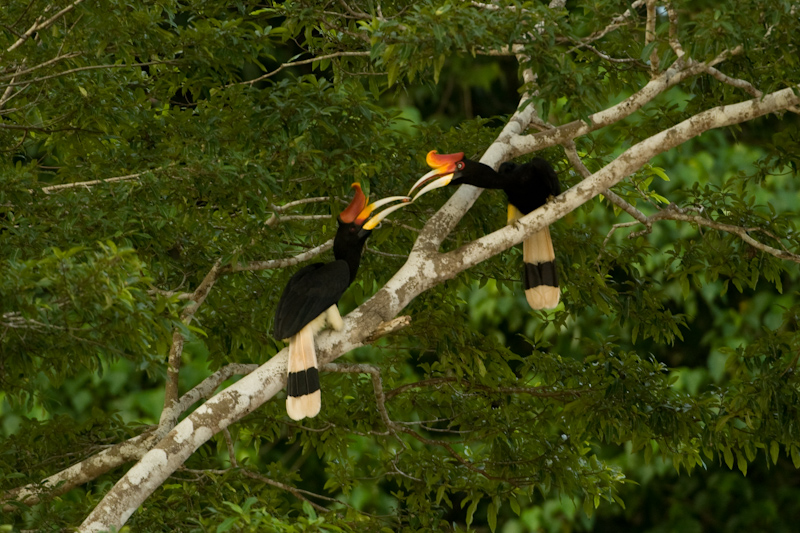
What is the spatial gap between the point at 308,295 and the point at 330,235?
1.31 metres

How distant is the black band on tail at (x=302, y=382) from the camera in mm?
3809

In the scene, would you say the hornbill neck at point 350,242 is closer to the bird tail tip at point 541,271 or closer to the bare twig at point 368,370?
the bare twig at point 368,370

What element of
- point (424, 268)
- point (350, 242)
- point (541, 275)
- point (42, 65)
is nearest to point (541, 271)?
point (541, 275)

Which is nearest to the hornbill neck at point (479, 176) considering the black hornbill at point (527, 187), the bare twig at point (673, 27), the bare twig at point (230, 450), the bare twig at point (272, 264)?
the black hornbill at point (527, 187)

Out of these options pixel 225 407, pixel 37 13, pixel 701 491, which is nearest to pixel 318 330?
pixel 225 407

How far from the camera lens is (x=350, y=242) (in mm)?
4320

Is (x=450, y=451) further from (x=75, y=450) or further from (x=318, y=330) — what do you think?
(x=75, y=450)

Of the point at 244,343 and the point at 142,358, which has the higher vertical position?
the point at 142,358

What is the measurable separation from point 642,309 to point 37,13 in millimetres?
3205

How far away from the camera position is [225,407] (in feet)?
12.0

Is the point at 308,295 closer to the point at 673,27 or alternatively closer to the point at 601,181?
the point at 601,181

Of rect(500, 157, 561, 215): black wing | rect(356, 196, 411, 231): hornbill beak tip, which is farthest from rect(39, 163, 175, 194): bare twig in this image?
rect(500, 157, 561, 215): black wing

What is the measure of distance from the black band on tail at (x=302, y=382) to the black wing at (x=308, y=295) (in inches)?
6.3

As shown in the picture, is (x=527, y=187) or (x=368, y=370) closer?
(x=368, y=370)
